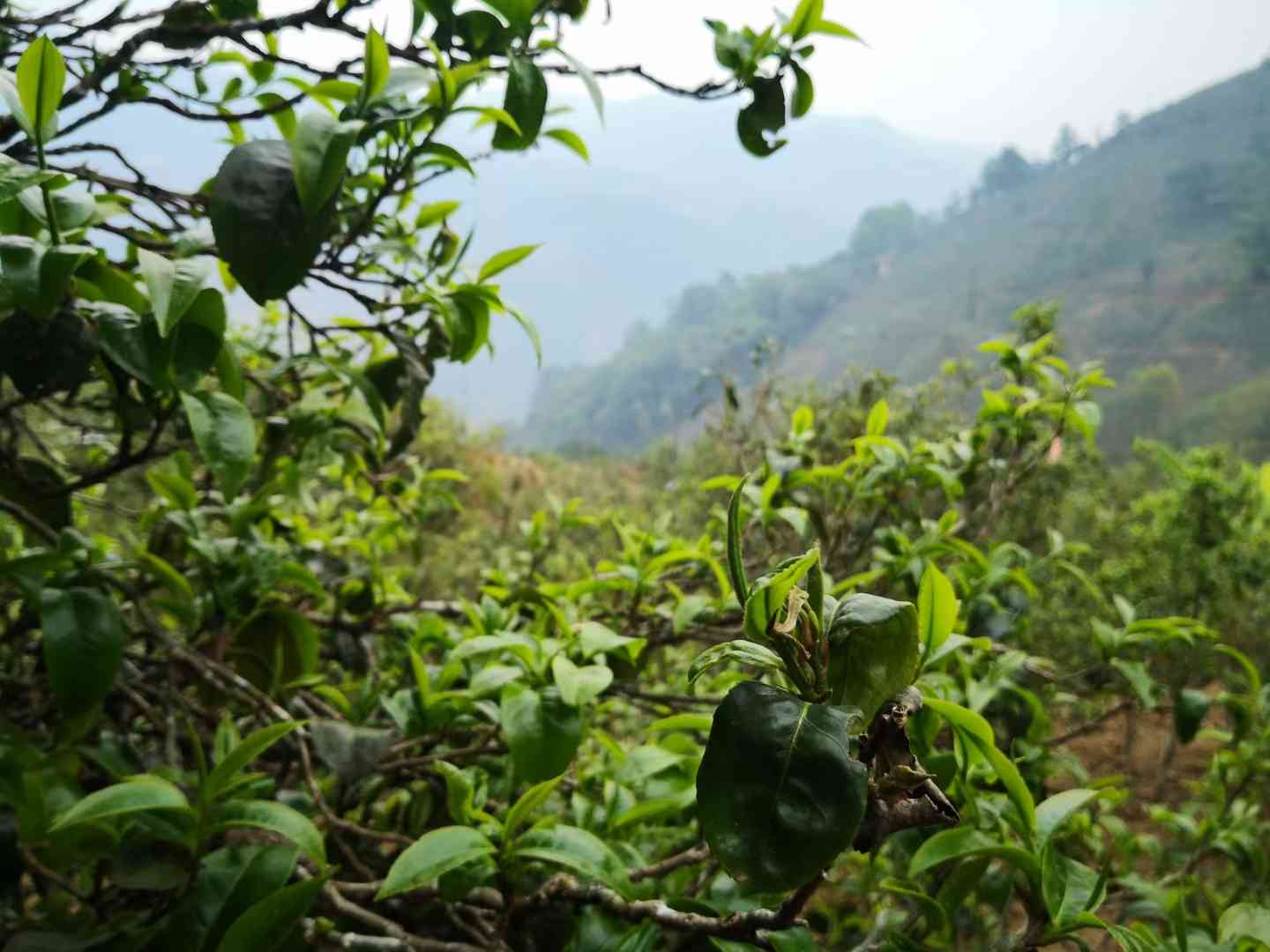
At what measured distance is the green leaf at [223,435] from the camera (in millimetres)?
579

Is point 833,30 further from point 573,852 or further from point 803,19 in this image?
point 573,852

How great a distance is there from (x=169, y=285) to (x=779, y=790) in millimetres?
474

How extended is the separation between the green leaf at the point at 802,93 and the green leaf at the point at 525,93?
0.79 feet

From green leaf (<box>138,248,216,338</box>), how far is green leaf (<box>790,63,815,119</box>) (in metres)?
0.52

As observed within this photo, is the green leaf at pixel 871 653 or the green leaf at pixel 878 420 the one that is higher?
the green leaf at pixel 878 420

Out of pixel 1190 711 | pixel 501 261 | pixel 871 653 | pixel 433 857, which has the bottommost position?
pixel 1190 711

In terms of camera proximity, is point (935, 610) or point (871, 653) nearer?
point (871, 653)

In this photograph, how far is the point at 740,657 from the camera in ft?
1.09

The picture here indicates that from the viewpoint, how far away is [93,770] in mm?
845

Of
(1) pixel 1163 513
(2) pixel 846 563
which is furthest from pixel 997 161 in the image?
(2) pixel 846 563

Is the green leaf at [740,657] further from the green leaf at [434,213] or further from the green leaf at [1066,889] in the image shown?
the green leaf at [434,213]

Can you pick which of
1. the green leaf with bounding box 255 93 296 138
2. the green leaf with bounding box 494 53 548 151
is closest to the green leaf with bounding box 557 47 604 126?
the green leaf with bounding box 494 53 548 151

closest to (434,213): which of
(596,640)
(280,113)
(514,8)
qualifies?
(280,113)

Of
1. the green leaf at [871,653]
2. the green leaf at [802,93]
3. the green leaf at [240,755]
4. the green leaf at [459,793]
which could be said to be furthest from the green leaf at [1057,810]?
the green leaf at [802,93]
